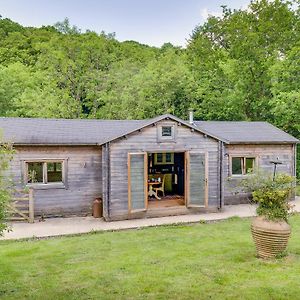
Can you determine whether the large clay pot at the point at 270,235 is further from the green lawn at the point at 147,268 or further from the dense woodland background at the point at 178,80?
the dense woodland background at the point at 178,80

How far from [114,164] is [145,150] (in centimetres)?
134

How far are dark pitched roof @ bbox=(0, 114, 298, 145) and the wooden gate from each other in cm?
202

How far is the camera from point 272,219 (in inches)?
331

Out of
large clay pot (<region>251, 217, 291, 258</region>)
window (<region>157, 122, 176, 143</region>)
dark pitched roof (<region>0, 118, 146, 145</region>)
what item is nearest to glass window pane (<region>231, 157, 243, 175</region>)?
window (<region>157, 122, 176, 143</region>)

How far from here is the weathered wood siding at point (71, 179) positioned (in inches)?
531

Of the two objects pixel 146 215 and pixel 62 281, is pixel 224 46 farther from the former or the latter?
pixel 62 281

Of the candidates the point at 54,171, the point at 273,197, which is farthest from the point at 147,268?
the point at 54,171

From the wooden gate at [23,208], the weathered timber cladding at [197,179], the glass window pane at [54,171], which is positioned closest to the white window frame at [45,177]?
the glass window pane at [54,171]

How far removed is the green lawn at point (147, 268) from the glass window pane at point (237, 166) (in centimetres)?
535

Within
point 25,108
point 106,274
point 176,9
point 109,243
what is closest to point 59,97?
point 25,108

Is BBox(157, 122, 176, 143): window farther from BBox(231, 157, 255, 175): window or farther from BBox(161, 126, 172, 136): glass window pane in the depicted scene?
BBox(231, 157, 255, 175): window

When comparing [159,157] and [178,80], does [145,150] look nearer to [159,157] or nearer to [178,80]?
[159,157]

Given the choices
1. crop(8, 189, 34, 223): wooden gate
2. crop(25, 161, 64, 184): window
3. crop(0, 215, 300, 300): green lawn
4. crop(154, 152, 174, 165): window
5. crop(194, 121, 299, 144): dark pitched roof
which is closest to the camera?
crop(0, 215, 300, 300): green lawn

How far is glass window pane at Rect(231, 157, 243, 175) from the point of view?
16.5m
